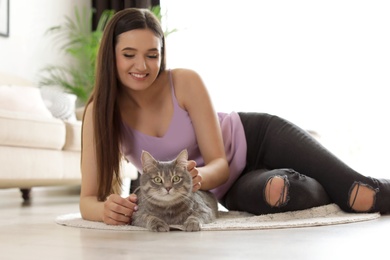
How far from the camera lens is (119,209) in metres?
1.89

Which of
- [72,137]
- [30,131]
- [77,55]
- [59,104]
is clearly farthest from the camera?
[77,55]

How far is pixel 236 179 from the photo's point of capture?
2275 mm

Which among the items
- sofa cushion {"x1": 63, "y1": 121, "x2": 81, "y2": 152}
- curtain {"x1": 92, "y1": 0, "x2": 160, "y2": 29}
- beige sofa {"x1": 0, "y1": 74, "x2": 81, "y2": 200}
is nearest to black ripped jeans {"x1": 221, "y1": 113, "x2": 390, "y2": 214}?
beige sofa {"x1": 0, "y1": 74, "x2": 81, "y2": 200}

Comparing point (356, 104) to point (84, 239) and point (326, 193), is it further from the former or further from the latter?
point (84, 239)

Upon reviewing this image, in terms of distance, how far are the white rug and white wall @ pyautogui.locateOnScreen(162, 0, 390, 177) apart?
9.24 feet

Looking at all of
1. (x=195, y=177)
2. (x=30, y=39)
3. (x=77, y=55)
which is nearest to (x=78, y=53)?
(x=77, y=55)

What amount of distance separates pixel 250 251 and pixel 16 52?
12.7 feet

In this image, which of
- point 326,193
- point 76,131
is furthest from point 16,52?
point 326,193

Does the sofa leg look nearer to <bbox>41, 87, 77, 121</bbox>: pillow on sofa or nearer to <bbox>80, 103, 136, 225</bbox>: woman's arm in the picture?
<bbox>41, 87, 77, 121</bbox>: pillow on sofa

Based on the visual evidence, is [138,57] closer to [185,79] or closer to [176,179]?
[185,79]

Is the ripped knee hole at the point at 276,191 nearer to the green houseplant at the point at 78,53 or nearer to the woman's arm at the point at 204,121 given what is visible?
the woman's arm at the point at 204,121

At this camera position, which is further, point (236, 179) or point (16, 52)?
point (16, 52)

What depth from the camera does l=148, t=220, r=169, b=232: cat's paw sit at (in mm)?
1803

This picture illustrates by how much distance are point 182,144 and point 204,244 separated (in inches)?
26.8
